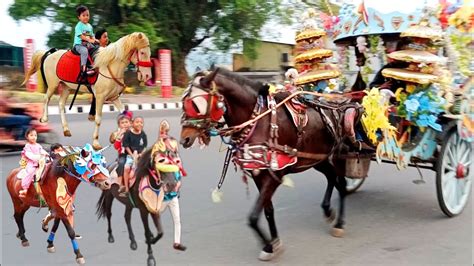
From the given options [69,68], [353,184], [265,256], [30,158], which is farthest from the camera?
[353,184]

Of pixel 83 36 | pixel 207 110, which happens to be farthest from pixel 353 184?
pixel 83 36

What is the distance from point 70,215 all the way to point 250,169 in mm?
1623

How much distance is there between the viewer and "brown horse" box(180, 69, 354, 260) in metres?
3.30

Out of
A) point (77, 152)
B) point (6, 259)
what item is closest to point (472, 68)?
point (77, 152)

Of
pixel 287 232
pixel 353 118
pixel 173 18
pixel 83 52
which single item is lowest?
pixel 287 232

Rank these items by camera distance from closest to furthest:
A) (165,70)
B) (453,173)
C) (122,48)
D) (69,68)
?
(122,48) → (69,68) → (453,173) → (165,70)

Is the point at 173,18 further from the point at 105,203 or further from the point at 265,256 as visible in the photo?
the point at 105,203

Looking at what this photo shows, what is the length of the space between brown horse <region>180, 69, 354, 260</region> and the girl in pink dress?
0.95 m

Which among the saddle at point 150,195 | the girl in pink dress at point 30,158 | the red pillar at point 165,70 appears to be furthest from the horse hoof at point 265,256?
the red pillar at point 165,70

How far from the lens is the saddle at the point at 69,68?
3.67 metres

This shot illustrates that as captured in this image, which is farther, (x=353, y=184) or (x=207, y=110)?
(x=353, y=184)

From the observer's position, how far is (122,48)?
3.15m

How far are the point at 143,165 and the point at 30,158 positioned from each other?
57 centimetres

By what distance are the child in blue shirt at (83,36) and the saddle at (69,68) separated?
0.21 feet
